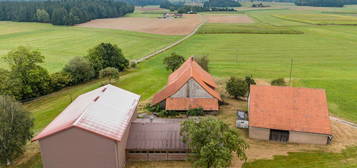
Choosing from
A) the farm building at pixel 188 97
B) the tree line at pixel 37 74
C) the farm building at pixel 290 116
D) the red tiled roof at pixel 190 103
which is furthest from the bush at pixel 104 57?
the farm building at pixel 290 116

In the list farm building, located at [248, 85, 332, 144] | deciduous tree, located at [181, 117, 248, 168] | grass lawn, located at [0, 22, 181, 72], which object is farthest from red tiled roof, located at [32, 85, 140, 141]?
grass lawn, located at [0, 22, 181, 72]

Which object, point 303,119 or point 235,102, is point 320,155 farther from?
point 235,102

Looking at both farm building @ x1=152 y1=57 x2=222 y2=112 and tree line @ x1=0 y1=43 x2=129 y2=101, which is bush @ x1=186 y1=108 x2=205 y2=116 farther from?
tree line @ x1=0 y1=43 x2=129 y2=101

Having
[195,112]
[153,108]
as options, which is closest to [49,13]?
[153,108]

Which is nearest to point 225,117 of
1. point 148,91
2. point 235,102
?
point 235,102

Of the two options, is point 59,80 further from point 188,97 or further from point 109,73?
point 188,97

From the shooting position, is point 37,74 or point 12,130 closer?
point 12,130
